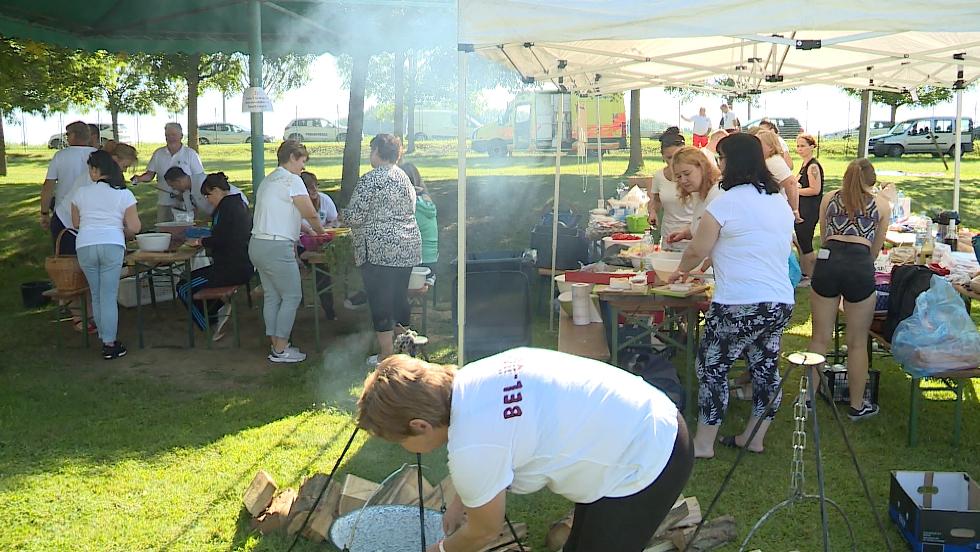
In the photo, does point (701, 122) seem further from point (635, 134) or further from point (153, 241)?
point (153, 241)

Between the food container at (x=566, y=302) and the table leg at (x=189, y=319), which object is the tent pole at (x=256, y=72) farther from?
the food container at (x=566, y=302)

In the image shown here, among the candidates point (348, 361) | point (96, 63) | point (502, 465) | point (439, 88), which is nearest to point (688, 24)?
point (502, 465)

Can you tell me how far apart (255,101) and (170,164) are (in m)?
1.66

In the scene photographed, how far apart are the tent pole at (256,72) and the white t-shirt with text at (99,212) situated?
4.29 feet

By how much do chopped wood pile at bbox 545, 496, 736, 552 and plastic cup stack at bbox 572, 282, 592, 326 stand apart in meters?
1.87

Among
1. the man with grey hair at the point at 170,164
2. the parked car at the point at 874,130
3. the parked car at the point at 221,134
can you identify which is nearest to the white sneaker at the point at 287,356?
the man with grey hair at the point at 170,164

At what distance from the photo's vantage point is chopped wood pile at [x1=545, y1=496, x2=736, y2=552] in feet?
10.2

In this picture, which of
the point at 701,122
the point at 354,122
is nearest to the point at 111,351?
the point at 354,122

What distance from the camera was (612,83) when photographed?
8.22m

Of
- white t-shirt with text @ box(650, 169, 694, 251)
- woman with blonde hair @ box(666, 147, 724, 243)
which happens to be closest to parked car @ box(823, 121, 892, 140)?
white t-shirt with text @ box(650, 169, 694, 251)

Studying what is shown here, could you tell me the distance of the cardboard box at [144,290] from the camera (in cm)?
721

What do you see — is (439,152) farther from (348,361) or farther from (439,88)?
(348,361)

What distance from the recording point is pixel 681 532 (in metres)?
3.12

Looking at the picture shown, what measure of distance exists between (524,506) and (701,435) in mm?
969
